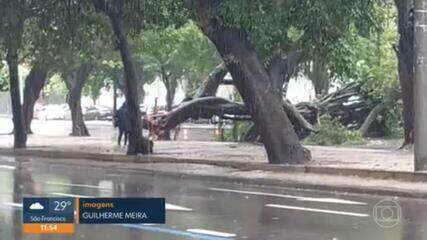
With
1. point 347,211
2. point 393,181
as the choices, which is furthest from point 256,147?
point 347,211

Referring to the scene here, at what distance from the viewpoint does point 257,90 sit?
18281mm

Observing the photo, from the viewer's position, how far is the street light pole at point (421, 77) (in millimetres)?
15336

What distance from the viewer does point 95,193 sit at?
47.0 ft

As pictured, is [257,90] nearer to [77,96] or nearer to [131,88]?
[131,88]

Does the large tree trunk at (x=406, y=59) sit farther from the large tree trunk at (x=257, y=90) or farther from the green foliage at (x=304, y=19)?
the large tree trunk at (x=257, y=90)

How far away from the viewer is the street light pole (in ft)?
50.3

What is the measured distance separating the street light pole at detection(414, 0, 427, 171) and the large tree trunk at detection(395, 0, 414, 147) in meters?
4.74

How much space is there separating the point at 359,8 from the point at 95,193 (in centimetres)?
778

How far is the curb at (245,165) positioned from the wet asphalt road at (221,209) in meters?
1.80

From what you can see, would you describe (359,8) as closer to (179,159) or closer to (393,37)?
(179,159)

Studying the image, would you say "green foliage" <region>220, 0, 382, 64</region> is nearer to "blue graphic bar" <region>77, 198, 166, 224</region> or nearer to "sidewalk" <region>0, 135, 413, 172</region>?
"sidewalk" <region>0, 135, 413, 172</region>

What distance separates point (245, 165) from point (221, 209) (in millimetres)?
6847

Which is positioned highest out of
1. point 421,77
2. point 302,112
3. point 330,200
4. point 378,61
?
point 378,61

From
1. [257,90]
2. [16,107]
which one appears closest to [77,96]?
[16,107]
